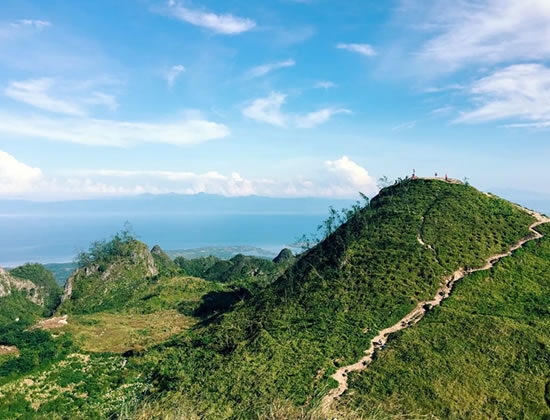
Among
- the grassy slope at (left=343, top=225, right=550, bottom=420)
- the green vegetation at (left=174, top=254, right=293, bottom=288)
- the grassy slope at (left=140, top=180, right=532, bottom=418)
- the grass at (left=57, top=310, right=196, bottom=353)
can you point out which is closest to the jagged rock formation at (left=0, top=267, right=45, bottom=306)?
the grass at (left=57, top=310, right=196, bottom=353)

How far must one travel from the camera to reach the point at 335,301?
43344mm

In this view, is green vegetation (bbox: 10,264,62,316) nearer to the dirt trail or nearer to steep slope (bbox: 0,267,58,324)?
steep slope (bbox: 0,267,58,324)

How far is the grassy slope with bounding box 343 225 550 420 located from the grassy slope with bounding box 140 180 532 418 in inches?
156

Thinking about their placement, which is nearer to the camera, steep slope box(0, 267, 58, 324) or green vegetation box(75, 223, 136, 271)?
steep slope box(0, 267, 58, 324)

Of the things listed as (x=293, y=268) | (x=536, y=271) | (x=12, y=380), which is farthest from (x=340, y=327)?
(x=12, y=380)

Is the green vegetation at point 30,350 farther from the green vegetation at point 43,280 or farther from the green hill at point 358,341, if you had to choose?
the green vegetation at point 43,280

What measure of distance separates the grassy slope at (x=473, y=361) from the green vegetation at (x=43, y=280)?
103957 mm

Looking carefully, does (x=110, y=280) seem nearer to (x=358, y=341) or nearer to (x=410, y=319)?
(x=358, y=341)

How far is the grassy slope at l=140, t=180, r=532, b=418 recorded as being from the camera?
31562 millimetres

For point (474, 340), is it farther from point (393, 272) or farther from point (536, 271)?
point (536, 271)

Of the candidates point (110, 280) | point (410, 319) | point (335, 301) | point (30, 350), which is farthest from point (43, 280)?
point (410, 319)

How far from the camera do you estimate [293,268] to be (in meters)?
59.7

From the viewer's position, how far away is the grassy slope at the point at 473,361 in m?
26.0

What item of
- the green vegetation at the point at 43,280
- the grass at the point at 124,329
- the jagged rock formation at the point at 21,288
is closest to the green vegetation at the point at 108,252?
the jagged rock formation at the point at 21,288
